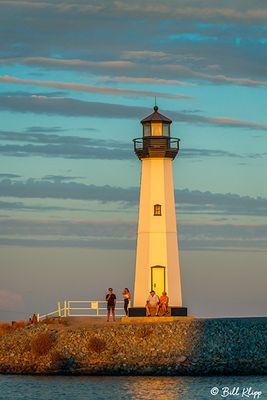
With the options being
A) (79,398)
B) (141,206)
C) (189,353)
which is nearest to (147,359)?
(189,353)

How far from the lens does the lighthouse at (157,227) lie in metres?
74.1

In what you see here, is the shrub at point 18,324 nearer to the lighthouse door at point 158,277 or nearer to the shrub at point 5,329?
the shrub at point 5,329

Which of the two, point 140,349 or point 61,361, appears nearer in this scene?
point 61,361

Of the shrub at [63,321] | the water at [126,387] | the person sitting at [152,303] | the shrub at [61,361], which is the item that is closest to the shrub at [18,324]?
the shrub at [63,321]

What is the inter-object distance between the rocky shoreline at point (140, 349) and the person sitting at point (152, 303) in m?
3.47

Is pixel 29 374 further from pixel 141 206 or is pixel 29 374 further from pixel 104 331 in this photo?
pixel 141 206

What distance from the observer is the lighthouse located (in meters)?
74.1

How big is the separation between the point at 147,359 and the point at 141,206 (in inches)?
468

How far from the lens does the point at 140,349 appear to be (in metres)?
66.1

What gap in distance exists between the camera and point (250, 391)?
59375 mm

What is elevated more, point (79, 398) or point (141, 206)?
point (141, 206)

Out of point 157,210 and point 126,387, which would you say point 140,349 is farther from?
point 157,210

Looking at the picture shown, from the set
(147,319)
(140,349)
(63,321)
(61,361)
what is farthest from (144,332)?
(63,321)

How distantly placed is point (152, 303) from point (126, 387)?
41.6 feet
